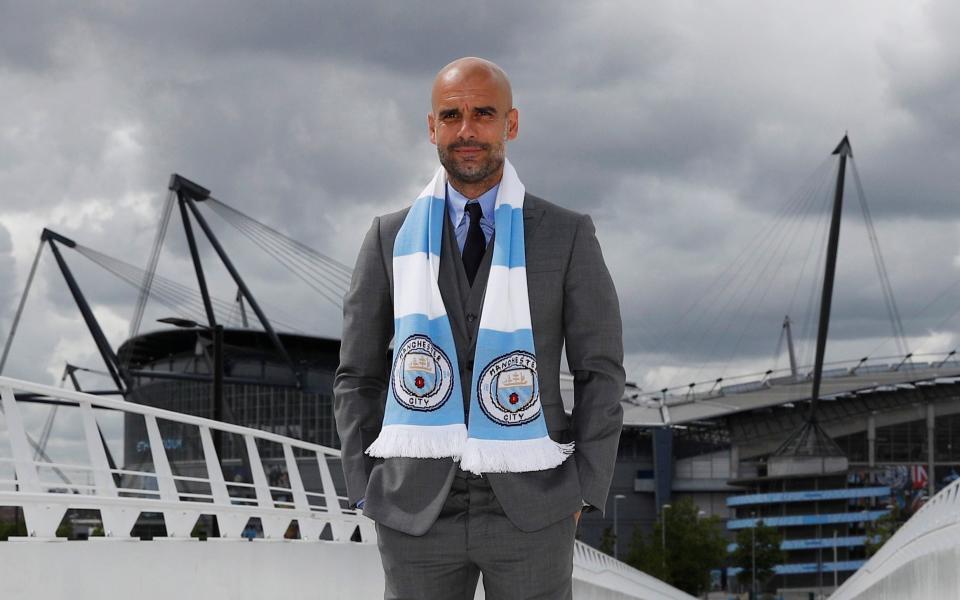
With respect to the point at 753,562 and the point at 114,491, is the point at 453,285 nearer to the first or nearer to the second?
the point at 114,491

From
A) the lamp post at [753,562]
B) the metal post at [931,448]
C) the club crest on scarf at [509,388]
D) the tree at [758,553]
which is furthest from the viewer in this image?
the metal post at [931,448]

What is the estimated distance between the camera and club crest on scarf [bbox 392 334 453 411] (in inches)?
152

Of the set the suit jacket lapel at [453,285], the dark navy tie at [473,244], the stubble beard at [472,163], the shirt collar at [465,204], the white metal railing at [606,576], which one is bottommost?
the white metal railing at [606,576]

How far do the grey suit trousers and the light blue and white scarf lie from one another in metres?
0.12

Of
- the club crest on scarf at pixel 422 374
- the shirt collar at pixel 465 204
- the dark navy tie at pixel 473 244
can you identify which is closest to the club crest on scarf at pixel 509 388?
the club crest on scarf at pixel 422 374

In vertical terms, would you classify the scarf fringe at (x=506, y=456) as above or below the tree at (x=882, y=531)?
below

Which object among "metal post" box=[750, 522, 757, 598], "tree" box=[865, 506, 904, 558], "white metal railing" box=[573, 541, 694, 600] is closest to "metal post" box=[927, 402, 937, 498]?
"tree" box=[865, 506, 904, 558]

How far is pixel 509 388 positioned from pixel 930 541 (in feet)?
51.3

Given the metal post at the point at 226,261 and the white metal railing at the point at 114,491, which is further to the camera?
the metal post at the point at 226,261

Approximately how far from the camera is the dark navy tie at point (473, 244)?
407cm

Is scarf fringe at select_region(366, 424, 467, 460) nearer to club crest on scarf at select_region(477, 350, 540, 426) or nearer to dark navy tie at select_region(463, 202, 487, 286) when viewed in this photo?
club crest on scarf at select_region(477, 350, 540, 426)

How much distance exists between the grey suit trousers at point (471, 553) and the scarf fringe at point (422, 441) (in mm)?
88

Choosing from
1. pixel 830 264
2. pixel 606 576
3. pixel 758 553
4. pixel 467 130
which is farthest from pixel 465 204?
pixel 830 264

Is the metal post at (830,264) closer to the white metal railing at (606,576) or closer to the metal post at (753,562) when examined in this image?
the metal post at (753,562)
